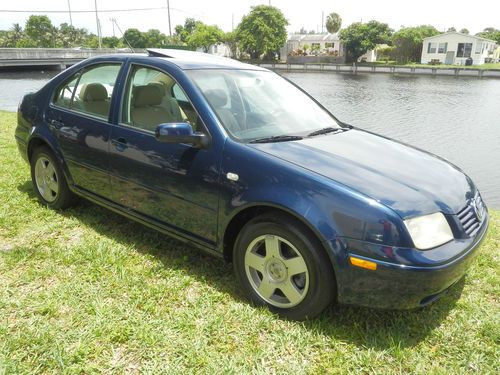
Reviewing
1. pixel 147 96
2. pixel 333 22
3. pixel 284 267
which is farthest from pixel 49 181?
pixel 333 22

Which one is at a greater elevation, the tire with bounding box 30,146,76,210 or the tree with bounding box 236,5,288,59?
the tree with bounding box 236,5,288,59

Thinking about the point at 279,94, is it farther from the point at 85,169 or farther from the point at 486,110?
the point at 486,110

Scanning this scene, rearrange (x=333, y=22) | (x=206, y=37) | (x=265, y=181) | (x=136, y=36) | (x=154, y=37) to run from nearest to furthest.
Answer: (x=265, y=181) → (x=206, y=37) → (x=333, y=22) → (x=136, y=36) → (x=154, y=37)

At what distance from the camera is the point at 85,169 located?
3.78 metres

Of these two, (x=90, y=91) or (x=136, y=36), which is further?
(x=136, y=36)

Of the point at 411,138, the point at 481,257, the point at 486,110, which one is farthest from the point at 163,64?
the point at 486,110

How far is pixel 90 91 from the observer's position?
3.87 meters

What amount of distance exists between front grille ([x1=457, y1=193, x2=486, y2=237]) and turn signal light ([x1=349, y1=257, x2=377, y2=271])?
67cm

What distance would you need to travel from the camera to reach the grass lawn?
7.73ft

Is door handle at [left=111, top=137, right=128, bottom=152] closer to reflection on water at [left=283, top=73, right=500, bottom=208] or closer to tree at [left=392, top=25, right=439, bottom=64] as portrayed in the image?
reflection on water at [left=283, top=73, right=500, bottom=208]

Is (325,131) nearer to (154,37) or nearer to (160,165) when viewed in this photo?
(160,165)

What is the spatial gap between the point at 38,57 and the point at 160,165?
50476mm

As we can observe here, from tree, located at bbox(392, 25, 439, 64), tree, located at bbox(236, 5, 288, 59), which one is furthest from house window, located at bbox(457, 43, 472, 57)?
tree, located at bbox(236, 5, 288, 59)

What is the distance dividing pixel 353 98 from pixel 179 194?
24779 millimetres
